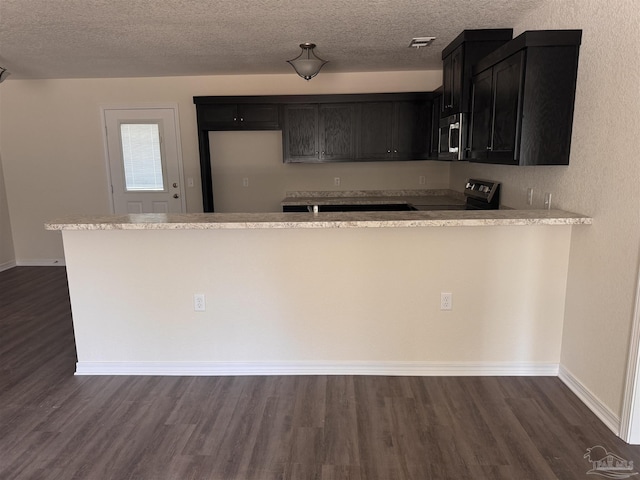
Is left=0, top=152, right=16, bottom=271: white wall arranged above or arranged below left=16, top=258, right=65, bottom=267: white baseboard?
above

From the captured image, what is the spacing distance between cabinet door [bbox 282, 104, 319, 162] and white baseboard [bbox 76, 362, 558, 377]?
110 inches

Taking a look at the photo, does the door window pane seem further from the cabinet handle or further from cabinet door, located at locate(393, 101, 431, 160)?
A: the cabinet handle

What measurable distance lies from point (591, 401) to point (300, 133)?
373 cm

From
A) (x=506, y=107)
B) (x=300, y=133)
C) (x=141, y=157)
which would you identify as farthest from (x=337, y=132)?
(x=141, y=157)

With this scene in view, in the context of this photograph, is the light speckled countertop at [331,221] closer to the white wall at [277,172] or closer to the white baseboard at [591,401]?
the white baseboard at [591,401]

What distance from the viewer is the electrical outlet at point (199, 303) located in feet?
8.89

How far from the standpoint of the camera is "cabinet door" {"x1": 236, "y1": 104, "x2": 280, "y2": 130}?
189 inches

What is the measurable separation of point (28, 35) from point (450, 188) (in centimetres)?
445

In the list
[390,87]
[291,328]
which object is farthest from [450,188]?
[291,328]

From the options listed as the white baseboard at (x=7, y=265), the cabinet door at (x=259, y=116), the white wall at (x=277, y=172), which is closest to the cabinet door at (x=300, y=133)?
the cabinet door at (x=259, y=116)

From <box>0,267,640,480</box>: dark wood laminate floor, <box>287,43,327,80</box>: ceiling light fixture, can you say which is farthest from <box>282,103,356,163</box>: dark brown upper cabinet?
<box>0,267,640,480</box>: dark wood laminate floor

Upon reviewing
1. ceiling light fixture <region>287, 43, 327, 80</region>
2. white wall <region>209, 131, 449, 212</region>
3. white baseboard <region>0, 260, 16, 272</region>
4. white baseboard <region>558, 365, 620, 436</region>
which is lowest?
white baseboard <region>558, 365, 620, 436</region>

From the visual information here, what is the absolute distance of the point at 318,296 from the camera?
2.68m

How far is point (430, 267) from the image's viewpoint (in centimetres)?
263
